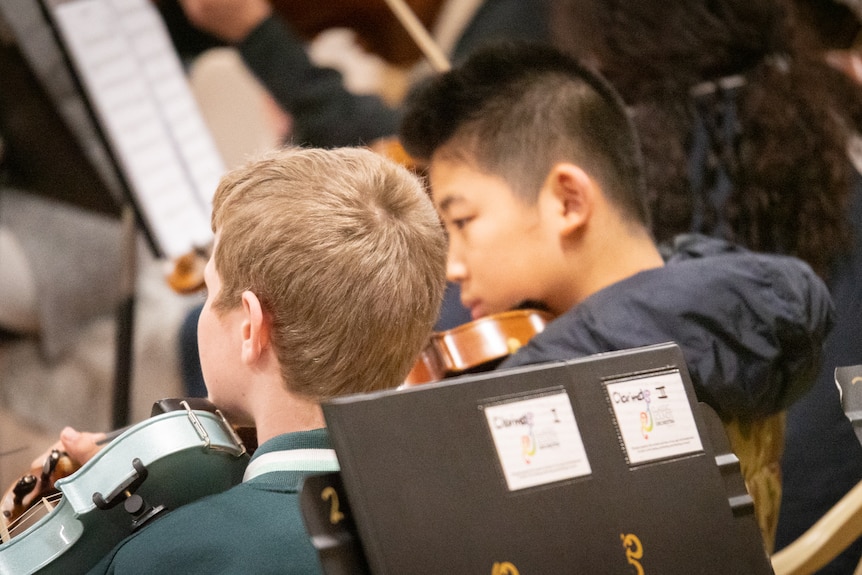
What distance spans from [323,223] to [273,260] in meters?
0.06

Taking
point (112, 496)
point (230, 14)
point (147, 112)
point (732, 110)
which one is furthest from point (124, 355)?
point (732, 110)

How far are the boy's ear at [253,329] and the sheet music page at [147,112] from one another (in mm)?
886

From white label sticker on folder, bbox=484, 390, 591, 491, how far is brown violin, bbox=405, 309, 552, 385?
70cm

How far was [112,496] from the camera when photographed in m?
0.89

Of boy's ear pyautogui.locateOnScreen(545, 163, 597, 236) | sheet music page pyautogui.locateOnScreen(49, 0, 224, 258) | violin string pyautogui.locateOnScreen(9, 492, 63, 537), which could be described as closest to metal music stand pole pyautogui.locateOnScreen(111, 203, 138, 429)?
sheet music page pyautogui.locateOnScreen(49, 0, 224, 258)

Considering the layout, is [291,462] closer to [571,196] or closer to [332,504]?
→ [332,504]

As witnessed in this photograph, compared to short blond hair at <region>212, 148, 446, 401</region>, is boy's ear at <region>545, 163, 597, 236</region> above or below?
below

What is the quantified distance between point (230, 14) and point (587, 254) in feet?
3.52

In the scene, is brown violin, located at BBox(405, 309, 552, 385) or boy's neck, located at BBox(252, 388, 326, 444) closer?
boy's neck, located at BBox(252, 388, 326, 444)

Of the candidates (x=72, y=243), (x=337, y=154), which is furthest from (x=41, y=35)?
→ (x=337, y=154)

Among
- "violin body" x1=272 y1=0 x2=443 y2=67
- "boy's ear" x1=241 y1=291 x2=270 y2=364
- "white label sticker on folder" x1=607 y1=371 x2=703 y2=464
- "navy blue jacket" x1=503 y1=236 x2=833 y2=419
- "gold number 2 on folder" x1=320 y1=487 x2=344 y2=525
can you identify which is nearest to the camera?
"gold number 2 on folder" x1=320 y1=487 x2=344 y2=525

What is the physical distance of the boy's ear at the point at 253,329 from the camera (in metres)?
0.95

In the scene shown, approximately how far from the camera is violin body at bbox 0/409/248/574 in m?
0.90

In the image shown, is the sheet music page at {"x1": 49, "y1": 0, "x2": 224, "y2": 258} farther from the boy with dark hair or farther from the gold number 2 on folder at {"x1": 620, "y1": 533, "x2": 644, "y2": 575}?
the gold number 2 on folder at {"x1": 620, "y1": 533, "x2": 644, "y2": 575}
